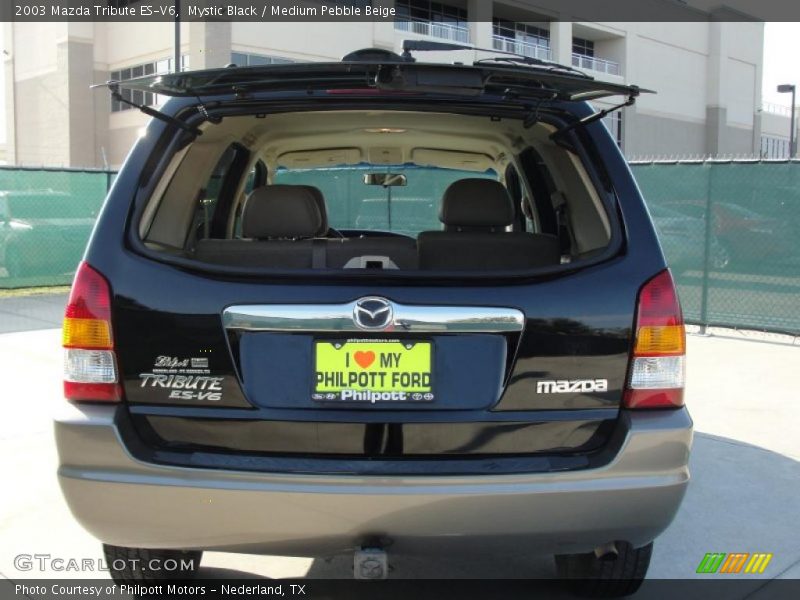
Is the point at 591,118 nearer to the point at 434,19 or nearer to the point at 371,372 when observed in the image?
the point at 371,372

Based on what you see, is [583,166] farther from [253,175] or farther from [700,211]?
[700,211]

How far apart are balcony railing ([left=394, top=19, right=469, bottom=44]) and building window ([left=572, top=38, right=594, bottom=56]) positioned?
1026 centimetres

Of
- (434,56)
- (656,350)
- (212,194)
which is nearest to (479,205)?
(212,194)

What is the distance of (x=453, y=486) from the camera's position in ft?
7.56

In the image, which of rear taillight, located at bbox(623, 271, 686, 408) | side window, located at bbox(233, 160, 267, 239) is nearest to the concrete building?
side window, located at bbox(233, 160, 267, 239)

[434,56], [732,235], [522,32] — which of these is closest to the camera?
[732,235]

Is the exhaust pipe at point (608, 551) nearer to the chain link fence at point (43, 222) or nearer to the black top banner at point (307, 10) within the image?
the chain link fence at point (43, 222)

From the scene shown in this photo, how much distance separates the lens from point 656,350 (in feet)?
8.14

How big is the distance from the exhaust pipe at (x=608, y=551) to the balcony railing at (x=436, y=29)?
1552 inches

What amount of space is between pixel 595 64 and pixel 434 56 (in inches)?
1226

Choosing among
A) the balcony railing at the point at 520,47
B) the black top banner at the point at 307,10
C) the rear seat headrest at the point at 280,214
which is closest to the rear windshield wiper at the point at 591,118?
the rear seat headrest at the point at 280,214

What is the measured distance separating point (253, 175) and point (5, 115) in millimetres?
46788

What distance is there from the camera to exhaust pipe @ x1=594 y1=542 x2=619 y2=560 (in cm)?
255

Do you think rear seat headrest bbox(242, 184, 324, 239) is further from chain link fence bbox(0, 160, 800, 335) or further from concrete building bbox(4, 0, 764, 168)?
concrete building bbox(4, 0, 764, 168)
